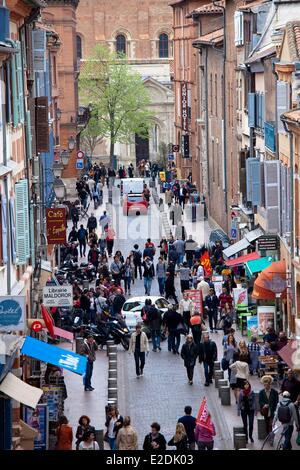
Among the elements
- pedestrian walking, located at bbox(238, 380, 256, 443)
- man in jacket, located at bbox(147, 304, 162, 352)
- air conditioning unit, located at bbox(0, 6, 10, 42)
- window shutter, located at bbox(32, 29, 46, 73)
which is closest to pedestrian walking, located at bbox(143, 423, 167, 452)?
pedestrian walking, located at bbox(238, 380, 256, 443)

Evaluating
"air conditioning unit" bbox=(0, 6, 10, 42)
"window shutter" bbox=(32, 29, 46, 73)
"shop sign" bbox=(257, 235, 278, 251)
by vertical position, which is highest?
"air conditioning unit" bbox=(0, 6, 10, 42)

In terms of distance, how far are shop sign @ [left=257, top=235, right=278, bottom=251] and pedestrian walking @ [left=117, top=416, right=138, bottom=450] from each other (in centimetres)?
1586

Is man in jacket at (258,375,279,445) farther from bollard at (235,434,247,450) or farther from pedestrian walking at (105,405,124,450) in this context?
pedestrian walking at (105,405,124,450)

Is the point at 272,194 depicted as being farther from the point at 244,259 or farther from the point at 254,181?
the point at 244,259

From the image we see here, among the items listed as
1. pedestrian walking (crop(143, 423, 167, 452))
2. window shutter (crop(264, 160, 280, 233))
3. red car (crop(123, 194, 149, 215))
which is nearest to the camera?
pedestrian walking (crop(143, 423, 167, 452))

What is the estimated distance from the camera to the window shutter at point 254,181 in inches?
1735

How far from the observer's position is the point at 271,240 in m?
42.8

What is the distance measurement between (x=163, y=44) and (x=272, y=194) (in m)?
91.4

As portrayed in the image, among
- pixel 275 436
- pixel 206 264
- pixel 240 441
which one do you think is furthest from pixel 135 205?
pixel 240 441

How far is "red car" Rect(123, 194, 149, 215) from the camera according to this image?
76500 mm

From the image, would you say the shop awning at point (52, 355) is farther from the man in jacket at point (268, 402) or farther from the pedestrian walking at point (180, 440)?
the pedestrian walking at point (180, 440)

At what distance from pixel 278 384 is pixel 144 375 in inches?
176
